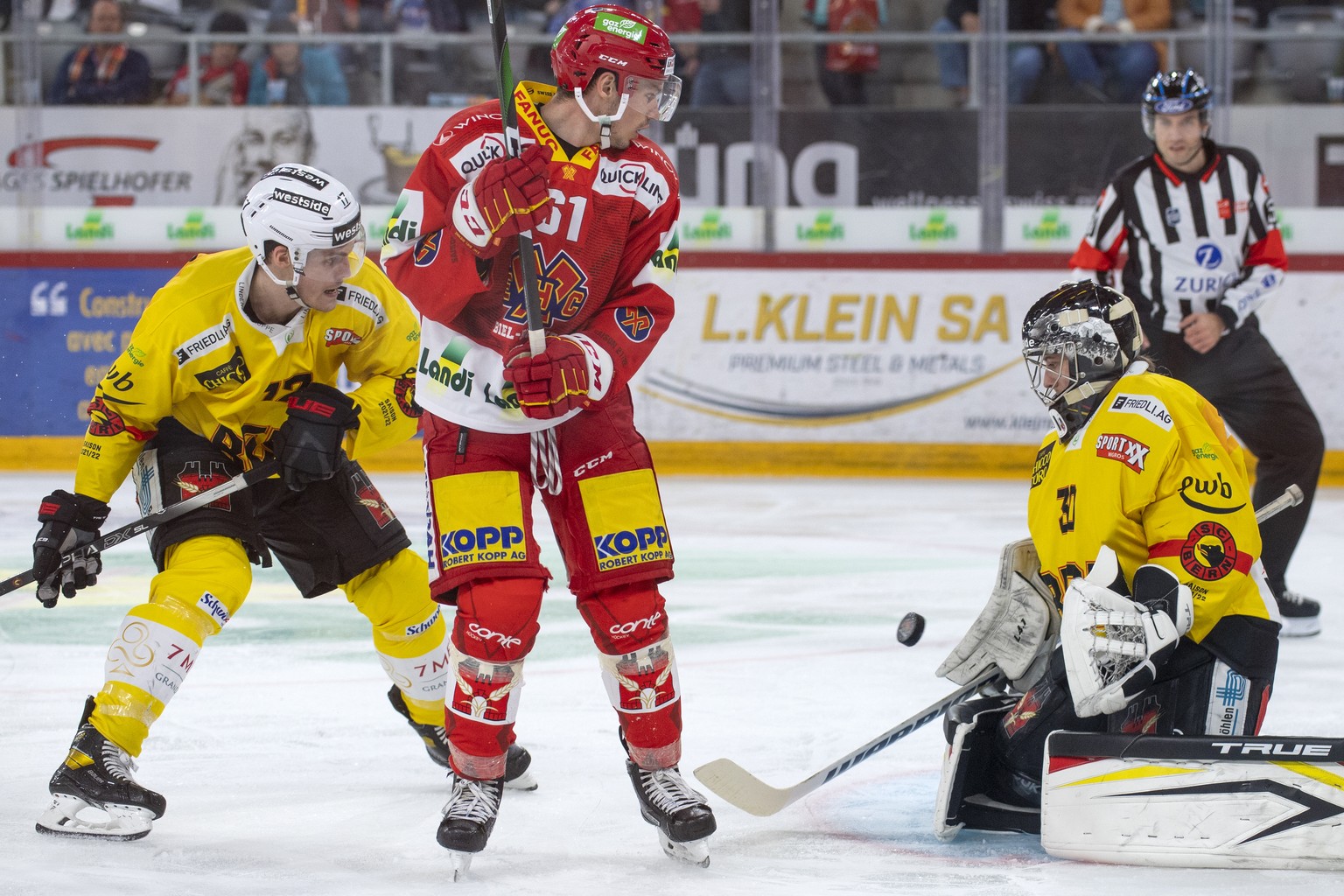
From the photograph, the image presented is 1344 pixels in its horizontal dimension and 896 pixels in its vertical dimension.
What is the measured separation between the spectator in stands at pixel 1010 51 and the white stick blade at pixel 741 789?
16.7ft

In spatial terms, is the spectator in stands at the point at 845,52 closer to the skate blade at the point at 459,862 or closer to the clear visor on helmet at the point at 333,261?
the clear visor on helmet at the point at 333,261

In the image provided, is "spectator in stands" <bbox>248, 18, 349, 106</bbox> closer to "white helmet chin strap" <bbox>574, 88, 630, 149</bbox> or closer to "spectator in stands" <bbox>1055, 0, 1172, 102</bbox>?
"spectator in stands" <bbox>1055, 0, 1172, 102</bbox>

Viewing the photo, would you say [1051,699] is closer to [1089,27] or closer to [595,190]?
[595,190]

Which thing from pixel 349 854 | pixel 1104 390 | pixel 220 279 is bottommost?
pixel 349 854

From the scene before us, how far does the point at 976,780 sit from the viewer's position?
273 cm

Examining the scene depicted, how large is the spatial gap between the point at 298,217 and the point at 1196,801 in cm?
165

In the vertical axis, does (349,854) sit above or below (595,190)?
below

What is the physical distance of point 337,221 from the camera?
9.06 feet

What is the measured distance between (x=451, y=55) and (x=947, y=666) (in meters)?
5.18

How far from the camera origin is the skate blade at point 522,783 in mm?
2965

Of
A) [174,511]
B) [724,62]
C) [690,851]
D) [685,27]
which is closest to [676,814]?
[690,851]

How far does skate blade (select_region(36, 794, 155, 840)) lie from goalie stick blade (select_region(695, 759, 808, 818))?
0.89m

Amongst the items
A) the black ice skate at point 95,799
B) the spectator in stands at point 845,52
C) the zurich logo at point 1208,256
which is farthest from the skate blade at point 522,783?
the spectator in stands at point 845,52

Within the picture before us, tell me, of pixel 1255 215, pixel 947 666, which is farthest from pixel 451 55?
pixel 947 666
